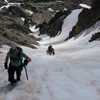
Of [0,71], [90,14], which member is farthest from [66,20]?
[0,71]

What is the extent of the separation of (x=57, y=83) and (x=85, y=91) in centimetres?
212

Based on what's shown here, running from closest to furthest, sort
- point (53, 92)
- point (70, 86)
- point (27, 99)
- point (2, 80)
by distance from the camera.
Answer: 1. point (27, 99)
2. point (53, 92)
3. point (70, 86)
4. point (2, 80)

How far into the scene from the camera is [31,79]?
1466cm

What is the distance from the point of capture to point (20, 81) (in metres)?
13.5

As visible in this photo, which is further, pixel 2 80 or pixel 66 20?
pixel 66 20

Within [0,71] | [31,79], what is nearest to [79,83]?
[31,79]

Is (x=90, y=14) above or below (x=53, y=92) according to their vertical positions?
above

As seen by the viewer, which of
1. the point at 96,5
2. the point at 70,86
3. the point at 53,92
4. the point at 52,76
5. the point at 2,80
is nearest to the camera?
the point at 53,92

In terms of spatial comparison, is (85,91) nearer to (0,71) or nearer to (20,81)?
(20,81)

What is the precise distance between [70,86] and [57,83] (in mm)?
894

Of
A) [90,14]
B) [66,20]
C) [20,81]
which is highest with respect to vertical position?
[66,20]

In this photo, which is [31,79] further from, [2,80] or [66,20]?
[66,20]

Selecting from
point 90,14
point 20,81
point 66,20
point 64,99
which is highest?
point 66,20

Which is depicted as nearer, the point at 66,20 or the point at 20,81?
the point at 20,81
